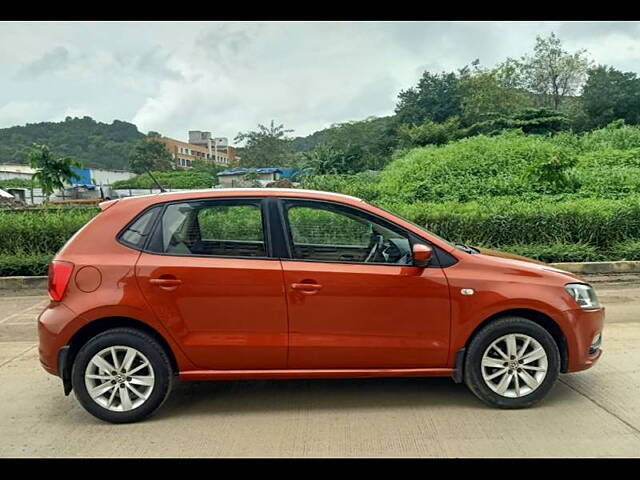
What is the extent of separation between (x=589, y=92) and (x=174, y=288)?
112 ft

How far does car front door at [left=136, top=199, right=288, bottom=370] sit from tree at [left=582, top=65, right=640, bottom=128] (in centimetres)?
3116

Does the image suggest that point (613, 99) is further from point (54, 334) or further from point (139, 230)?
point (54, 334)

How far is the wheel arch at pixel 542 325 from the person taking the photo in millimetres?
3383

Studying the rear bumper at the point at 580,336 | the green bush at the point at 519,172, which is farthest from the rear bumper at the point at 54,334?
the green bush at the point at 519,172

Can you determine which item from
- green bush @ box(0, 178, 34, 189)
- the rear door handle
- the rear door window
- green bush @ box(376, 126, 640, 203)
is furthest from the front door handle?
green bush @ box(0, 178, 34, 189)

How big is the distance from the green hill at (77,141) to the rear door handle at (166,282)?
68.1 meters

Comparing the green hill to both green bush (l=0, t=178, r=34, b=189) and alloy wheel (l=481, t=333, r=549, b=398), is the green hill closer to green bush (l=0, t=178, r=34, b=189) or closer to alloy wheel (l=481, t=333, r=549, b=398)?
green bush (l=0, t=178, r=34, b=189)

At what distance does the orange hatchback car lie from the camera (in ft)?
10.7

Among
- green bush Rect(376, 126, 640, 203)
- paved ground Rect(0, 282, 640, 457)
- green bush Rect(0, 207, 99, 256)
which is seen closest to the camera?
paved ground Rect(0, 282, 640, 457)

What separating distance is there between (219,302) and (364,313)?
1.04 metres

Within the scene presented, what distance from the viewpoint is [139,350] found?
10.7ft

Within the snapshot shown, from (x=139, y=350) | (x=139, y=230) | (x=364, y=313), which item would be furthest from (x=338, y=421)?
(x=139, y=230)

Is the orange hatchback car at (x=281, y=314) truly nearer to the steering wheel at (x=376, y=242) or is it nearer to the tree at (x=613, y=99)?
the steering wheel at (x=376, y=242)

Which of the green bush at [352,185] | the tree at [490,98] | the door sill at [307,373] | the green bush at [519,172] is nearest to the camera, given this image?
the door sill at [307,373]
